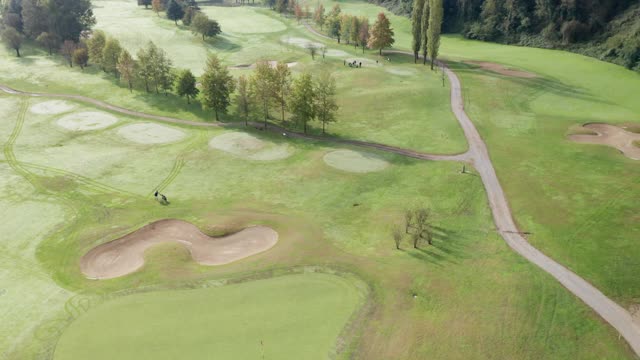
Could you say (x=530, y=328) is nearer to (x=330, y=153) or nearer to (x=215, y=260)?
(x=215, y=260)

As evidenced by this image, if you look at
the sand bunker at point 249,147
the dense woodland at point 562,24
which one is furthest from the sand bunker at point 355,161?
the dense woodland at point 562,24

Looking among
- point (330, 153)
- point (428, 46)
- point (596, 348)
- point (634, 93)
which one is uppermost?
point (428, 46)

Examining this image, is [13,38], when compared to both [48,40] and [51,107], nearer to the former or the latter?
[48,40]

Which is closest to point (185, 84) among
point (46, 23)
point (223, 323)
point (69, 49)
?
point (69, 49)

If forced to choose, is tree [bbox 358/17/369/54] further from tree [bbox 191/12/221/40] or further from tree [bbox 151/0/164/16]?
tree [bbox 151/0/164/16]

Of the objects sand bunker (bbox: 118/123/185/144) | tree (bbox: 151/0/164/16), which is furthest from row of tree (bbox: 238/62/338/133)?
tree (bbox: 151/0/164/16)

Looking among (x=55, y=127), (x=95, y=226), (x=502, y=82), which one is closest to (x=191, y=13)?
(x=55, y=127)
